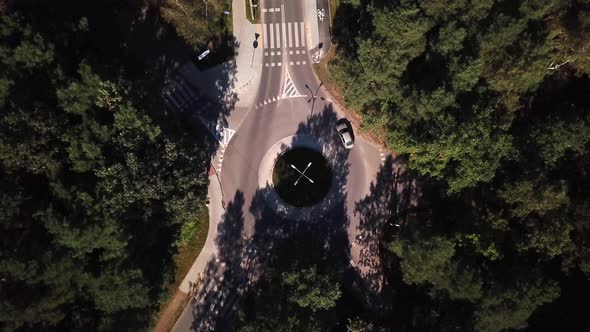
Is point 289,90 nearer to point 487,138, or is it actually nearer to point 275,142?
point 275,142

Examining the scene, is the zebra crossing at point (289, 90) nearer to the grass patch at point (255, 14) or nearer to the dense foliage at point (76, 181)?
the grass patch at point (255, 14)

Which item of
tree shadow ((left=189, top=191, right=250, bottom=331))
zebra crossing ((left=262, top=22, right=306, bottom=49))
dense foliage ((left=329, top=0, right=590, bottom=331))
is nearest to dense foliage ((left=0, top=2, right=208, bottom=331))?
tree shadow ((left=189, top=191, right=250, bottom=331))

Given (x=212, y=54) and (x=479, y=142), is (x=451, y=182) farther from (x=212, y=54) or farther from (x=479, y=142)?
(x=212, y=54)

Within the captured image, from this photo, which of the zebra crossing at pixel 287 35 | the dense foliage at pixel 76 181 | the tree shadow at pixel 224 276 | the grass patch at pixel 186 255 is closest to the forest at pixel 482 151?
the tree shadow at pixel 224 276

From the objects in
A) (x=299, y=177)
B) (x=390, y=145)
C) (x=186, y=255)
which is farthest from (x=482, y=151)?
(x=186, y=255)

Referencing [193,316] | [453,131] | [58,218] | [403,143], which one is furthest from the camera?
[193,316]

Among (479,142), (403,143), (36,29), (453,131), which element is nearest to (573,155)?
(479,142)
